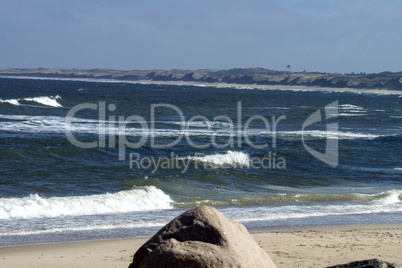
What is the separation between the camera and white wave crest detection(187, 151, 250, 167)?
65.5 ft

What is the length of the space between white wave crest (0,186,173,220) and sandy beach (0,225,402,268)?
294 centimetres

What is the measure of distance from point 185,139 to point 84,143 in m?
5.04

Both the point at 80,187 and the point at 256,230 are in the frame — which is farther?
the point at 80,187

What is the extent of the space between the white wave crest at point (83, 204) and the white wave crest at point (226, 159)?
580cm

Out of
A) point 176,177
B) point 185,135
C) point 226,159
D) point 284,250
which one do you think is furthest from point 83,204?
point 185,135

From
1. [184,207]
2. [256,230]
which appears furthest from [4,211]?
[256,230]

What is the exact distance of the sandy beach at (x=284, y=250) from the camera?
789 cm

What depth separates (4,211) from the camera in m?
11.6

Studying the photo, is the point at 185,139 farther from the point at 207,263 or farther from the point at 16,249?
the point at 207,263

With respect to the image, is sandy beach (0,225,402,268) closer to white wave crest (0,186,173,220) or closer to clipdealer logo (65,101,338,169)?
white wave crest (0,186,173,220)

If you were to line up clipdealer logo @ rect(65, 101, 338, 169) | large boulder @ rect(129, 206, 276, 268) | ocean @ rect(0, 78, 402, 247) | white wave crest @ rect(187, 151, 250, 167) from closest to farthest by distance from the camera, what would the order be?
large boulder @ rect(129, 206, 276, 268) → ocean @ rect(0, 78, 402, 247) → white wave crest @ rect(187, 151, 250, 167) → clipdealer logo @ rect(65, 101, 338, 169)

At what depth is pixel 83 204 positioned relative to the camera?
1266 cm

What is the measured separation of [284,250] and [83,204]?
18.3ft

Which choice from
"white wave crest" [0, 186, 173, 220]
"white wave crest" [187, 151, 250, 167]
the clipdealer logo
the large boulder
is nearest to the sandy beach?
the large boulder
